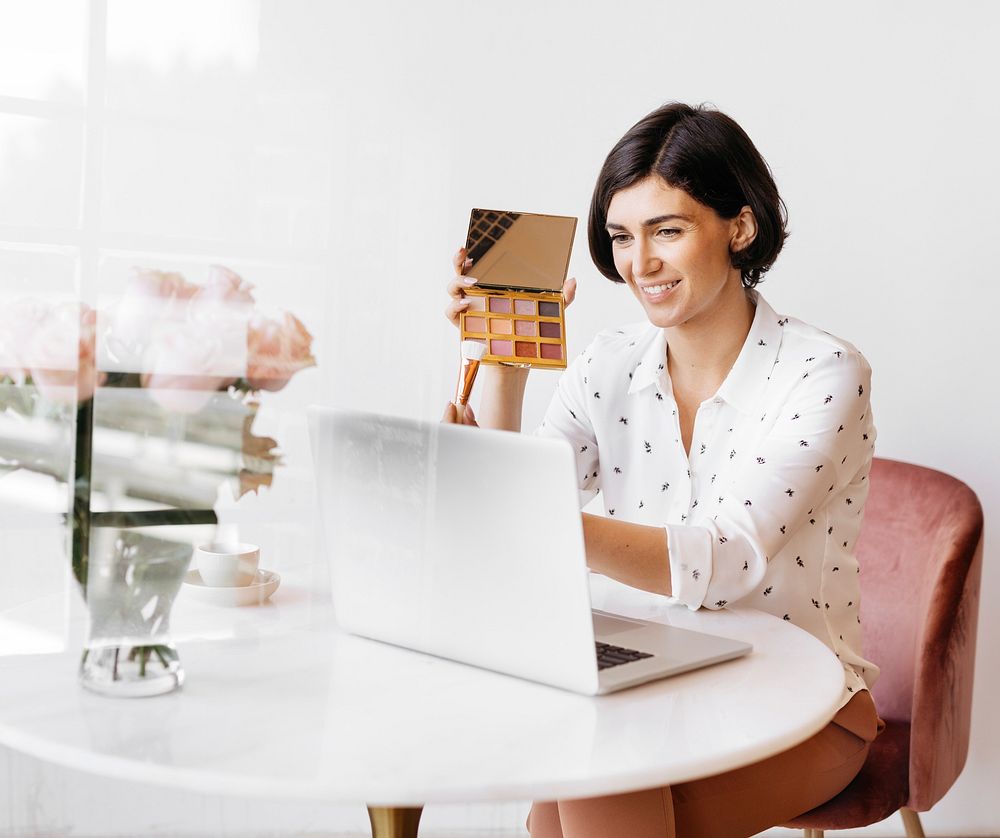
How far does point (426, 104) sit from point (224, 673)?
1.22 metres

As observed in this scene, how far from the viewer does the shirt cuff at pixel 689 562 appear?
1.19m

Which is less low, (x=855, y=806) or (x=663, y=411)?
(x=663, y=411)

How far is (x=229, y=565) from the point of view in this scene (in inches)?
44.7

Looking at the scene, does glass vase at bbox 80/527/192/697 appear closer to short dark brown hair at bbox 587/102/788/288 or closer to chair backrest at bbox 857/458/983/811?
short dark brown hair at bbox 587/102/788/288

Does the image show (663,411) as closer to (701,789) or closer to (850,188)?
(701,789)

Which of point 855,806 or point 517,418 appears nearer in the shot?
point 855,806

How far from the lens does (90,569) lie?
2.71 ft

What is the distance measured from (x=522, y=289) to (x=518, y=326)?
47 mm

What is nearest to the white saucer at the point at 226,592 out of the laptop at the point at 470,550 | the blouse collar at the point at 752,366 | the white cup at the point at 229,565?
the white cup at the point at 229,565

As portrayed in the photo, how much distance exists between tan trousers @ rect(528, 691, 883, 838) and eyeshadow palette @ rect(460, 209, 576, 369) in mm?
531

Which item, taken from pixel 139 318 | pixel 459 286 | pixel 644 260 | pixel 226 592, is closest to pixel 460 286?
pixel 459 286

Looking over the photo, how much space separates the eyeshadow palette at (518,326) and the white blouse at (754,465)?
23cm

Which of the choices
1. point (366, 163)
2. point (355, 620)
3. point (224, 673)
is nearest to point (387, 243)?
point (366, 163)

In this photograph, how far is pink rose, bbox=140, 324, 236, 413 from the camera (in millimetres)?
793
